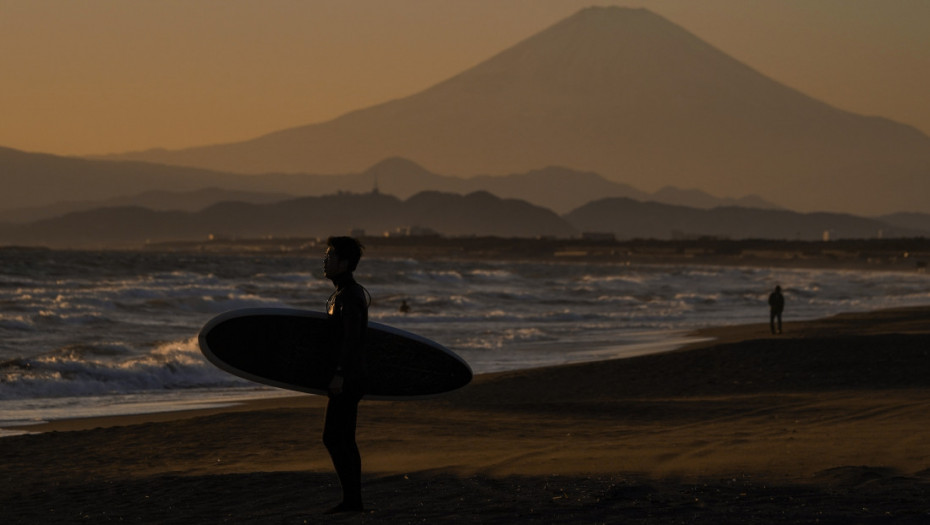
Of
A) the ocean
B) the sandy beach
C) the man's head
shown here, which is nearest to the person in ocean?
the man's head

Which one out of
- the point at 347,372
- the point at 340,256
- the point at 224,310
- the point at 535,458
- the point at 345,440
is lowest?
the point at 224,310

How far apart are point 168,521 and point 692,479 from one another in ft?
11.9

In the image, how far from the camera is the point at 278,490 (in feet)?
28.8

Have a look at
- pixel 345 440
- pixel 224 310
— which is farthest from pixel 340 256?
pixel 224 310

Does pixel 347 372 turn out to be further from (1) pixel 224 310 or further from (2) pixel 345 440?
(1) pixel 224 310

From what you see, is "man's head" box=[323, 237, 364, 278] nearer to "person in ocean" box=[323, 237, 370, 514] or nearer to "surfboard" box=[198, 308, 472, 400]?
"person in ocean" box=[323, 237, 370, 514]

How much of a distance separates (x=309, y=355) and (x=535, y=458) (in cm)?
276

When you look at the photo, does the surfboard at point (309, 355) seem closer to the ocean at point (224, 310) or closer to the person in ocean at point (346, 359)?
the person in ocean at point (346, 359)

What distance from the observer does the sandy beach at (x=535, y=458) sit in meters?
7.67

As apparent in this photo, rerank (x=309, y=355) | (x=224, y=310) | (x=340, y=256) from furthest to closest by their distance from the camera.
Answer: (x=224, y=310), (x=309, y=355), (x=340, y=256)

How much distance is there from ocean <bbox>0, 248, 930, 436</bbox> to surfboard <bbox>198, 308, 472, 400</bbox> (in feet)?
21.6

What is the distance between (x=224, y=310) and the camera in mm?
43188

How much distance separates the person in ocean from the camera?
7383mm

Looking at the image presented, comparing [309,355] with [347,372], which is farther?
[309,355]
